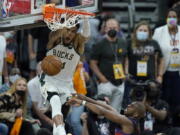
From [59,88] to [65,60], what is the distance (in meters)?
0.39

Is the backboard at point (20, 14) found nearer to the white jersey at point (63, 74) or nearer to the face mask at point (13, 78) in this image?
the white jersey at point (63, 74)

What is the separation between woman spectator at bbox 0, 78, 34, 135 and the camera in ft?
37.2

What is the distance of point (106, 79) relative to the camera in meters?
13.0

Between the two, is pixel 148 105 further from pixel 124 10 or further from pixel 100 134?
pixel 124 10

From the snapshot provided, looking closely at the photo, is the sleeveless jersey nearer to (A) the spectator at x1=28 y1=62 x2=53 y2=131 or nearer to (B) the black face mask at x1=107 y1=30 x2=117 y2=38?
(A) the spectator at x1=28 y1=62 x2=53 y2=131

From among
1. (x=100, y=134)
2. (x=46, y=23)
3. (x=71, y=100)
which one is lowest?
(x=100, y=134)

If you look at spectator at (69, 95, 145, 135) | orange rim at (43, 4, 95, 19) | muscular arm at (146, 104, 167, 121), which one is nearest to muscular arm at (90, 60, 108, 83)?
muscular arm at (146, 104, 167, 121)

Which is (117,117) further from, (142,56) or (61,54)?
(142,56)

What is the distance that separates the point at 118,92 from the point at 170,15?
1.72m

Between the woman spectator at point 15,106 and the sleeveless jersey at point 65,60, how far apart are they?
148 cm

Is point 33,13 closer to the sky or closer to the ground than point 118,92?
closer to the sky

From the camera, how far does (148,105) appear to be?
12.2 m

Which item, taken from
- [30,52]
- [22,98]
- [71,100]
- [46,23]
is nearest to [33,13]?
[46,23]

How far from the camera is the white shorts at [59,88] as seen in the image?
32.7 feet
